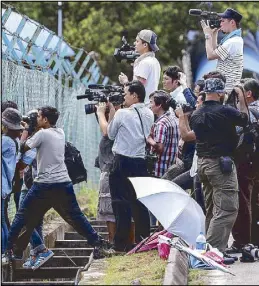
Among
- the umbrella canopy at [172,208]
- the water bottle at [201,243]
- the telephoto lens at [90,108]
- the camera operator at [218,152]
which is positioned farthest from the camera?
the telephoto lens at [90,108]

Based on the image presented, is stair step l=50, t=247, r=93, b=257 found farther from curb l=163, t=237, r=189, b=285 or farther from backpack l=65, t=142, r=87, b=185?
curb l=163, t=237, r=189, b=285

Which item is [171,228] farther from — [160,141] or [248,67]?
[248,67]

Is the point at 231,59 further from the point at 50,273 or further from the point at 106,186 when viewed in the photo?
the point at 50,273

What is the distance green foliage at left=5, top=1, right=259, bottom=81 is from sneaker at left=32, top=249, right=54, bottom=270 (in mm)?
21689

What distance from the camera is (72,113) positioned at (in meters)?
20.2

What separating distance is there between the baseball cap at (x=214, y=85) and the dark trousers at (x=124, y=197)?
1.09 m

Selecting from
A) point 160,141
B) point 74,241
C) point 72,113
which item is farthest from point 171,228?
point 72,113

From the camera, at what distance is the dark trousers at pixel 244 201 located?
13.4 m

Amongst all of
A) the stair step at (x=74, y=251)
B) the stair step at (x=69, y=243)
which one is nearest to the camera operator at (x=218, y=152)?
the stair step at (x=74, y=251)

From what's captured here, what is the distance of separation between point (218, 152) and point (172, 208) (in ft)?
2.57

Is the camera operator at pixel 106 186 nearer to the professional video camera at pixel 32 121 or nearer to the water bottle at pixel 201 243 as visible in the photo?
the professional video camera at pixel 32 121

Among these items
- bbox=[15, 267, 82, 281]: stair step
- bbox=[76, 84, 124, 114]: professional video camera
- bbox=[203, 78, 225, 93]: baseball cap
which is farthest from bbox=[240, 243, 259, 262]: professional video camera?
bbox=[76, 84, 124, 114]: professional video camera

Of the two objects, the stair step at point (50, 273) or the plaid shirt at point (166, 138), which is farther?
the plaid shirt at point (166, 138)

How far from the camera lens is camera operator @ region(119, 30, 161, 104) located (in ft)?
44.9
